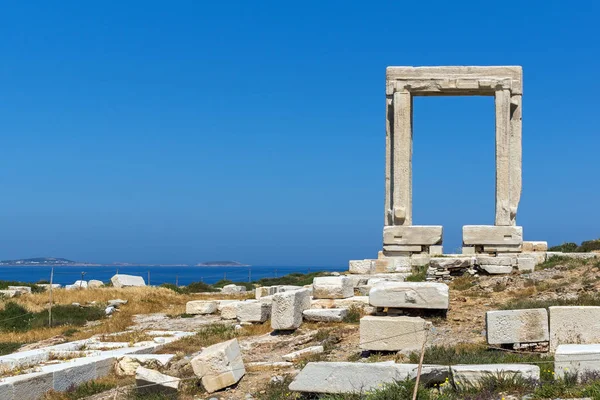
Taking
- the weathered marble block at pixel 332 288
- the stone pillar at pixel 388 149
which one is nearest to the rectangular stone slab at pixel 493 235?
the stone pillar at pixel 388 149

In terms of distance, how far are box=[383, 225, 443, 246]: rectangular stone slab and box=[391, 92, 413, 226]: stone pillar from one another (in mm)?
487

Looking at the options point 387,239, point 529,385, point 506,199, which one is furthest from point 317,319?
point 506,199

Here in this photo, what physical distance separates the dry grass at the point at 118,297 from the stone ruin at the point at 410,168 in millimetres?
5212

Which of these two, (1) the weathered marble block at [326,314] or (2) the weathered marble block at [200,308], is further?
(2) the weathered marble block at [200,308]

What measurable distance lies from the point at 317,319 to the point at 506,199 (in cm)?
1054

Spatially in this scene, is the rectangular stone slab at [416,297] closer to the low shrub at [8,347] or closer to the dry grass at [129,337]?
the dry grass at [129,337]

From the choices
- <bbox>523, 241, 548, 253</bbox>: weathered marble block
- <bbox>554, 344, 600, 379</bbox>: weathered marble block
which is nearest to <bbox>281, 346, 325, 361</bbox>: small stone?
<bbox>554, 344, 600, 379</bbox>: weathered marble block

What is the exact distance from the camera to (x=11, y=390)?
31.4 feet

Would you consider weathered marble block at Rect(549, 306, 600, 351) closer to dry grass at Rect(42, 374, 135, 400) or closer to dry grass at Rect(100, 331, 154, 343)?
dry grass at Rect(42, 374, 135, 400)

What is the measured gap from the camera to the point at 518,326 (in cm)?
988

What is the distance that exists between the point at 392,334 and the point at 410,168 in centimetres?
1284

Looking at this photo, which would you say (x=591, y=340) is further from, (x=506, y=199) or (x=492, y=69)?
(x=492, y=69)

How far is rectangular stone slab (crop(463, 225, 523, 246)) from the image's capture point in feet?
70.3

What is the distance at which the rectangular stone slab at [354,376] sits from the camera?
7848mm
